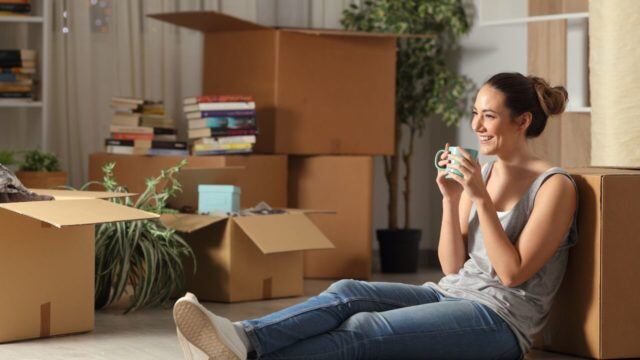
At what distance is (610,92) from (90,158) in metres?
2.16

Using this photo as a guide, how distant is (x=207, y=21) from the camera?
4.32 meters

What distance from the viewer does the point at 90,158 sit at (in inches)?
169

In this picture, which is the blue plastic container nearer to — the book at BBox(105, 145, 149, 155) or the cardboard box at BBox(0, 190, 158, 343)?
the book at BBox(105, 145, 149, 155)

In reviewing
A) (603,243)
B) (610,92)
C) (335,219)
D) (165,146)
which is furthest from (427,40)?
(603,243)

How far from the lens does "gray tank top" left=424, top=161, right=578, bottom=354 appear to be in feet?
7.84

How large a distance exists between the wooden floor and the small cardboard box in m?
0.10

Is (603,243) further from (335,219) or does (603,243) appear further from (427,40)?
(427,40)

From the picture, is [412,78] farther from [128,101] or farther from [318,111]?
[128,101]

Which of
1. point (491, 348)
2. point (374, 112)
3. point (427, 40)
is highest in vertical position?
point (427, 40)

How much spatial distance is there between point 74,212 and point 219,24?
72.5 inches

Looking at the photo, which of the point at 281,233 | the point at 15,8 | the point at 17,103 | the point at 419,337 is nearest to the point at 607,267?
the point at 419,337

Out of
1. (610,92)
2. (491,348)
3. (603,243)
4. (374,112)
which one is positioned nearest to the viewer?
(491,348)

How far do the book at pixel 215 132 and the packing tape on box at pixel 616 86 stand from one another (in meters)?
1.57

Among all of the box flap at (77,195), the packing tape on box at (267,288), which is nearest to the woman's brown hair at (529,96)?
the box flap at (77,195)
